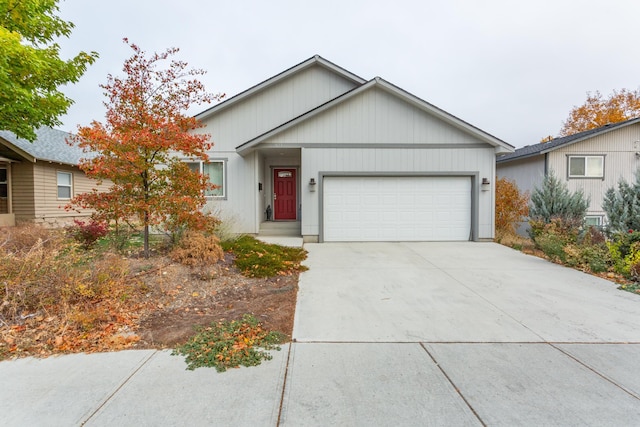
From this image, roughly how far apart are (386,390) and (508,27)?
17.2 metres

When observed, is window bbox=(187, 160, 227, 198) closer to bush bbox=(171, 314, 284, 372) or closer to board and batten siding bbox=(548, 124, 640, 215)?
bush bbox=(171, 314, 284, 372)

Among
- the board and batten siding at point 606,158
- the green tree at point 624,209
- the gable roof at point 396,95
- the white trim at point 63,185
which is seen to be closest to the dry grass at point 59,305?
the gable roof at point 396,95

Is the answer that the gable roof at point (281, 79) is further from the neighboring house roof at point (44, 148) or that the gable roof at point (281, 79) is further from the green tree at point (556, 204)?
the green tree at point (556, 204)

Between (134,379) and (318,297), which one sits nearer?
(134,379)

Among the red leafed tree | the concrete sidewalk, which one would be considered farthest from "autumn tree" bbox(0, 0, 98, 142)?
the concrete sidewalk

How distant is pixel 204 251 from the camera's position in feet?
20.3

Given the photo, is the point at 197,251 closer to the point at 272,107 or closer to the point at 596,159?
the point at 272,107

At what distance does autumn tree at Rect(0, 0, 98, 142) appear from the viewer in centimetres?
732

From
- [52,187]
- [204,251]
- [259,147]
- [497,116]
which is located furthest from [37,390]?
→ [497,116]

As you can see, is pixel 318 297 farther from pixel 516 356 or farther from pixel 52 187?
pixel 52 187

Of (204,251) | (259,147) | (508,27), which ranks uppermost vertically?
(508,27)

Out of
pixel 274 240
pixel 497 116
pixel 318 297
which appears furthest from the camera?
pixel 497 116

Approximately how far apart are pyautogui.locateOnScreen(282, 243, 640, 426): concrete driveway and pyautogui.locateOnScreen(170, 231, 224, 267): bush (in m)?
1.98

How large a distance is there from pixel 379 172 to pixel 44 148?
49.4 ft
